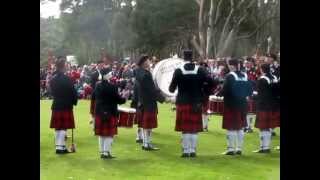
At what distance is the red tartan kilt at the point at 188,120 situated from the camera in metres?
8.05

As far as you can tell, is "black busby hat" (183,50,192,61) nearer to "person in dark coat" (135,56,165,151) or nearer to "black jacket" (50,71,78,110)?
"person in dark coat" (135,56,165,151)

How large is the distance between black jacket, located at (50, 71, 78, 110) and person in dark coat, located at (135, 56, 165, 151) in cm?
108

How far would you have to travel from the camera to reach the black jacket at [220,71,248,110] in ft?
27.1

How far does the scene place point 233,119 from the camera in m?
8.27

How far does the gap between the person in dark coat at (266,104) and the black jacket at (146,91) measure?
1.57 metres

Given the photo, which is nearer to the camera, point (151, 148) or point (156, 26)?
point (151, 148)

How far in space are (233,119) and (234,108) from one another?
17 cm

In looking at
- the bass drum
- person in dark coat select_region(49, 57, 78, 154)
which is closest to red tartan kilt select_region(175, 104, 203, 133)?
person in dark coat select_region(49, 57, 78, 154)

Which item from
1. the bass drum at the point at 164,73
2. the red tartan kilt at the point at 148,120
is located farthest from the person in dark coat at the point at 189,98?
the bass drum at the point at 164,73

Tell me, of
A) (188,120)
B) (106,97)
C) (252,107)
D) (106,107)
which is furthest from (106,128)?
(252,107)

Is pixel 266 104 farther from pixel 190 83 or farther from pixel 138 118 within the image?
pixel 138 118
